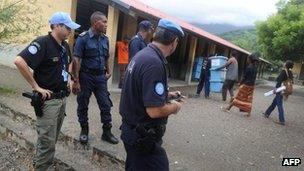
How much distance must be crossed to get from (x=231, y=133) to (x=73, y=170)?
3835mm

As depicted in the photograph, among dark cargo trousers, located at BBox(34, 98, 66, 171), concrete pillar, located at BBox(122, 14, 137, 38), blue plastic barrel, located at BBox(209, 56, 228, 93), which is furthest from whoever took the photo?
blue plastic barrel, located at BBox(209, 56, 228, 93)

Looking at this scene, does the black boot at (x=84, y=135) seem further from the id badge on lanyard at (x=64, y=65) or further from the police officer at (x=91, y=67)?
the id badge on lanyard at (x=64, y=65)

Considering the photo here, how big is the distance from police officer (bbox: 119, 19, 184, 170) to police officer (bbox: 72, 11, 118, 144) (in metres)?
2.25

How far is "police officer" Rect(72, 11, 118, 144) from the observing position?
5.49 metres

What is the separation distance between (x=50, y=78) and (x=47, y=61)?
0.18 metres

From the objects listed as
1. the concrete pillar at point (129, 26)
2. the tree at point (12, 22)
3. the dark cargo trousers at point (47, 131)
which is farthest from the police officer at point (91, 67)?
the concrete pillar at point (129, 26)

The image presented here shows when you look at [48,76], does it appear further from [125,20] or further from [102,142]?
[125,20]

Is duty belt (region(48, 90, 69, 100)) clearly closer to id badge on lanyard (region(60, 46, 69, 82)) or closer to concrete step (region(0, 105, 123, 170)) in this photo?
id badge on lanyard (region(60, 46, 69, 82))

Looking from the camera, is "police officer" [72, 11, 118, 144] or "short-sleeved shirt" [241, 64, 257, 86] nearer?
"police officer" [72, 11, 118, 144]

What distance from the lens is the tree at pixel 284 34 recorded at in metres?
27.9

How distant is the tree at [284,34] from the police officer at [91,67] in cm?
2403

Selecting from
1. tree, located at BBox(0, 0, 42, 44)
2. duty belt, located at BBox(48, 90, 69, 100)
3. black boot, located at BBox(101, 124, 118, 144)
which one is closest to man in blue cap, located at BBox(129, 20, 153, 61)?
black boot, located at BBox(101, 124, 118, 144)

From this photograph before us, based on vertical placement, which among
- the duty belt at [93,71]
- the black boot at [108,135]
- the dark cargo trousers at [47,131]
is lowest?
the black boot at [108,135]

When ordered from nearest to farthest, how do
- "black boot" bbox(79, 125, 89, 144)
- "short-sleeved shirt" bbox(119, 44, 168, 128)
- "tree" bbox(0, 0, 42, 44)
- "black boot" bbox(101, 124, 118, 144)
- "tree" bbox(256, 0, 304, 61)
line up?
"short-sleeved shirt" bbox(119, 44, 168, 128), "black boot" bbox(79, 125, 89, 144), "black boot" bbox(101, 124, 118, 144), "tree" bbox(0, 0, 42, 44), "tree" bbox(256, 0, 304, 61)
